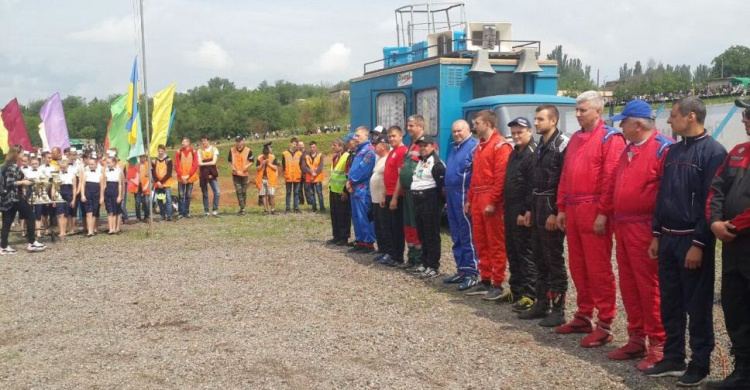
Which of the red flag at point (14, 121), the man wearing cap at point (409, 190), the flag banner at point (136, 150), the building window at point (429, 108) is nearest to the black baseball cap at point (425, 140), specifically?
the man wearing cap at point (409, 190)

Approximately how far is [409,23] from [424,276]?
8.22 metres

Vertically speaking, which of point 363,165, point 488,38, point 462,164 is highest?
point 488,38

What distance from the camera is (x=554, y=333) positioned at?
653cm

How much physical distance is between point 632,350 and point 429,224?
12.9ft

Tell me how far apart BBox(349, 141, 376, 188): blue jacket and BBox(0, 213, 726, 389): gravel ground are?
1192 mm

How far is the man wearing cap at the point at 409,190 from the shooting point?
929 cm

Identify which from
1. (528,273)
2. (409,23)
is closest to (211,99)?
(409,23)

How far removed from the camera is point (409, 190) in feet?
30.9

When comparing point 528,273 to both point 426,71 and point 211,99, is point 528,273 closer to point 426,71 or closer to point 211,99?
point 426,71

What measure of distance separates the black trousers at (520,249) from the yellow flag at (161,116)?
35.5 ft

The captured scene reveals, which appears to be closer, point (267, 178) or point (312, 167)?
point (312, 167)

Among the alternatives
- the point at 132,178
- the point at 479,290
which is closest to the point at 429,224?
the point at 479,290

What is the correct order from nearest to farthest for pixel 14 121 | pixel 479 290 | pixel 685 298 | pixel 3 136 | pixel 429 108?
pixel 685 298
pixel 479 290
pixel 429 108
pixel 14 121
pixel 3 136

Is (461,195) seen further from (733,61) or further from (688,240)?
(733,61)
